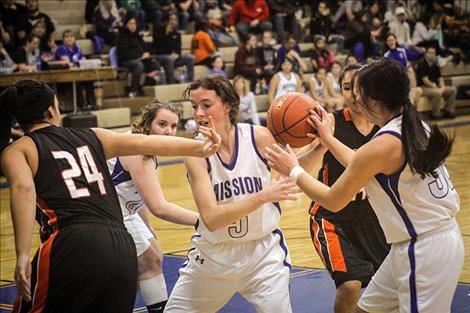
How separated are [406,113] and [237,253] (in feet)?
3.78

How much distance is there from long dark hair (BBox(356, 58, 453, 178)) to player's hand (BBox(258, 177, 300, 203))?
0.54m

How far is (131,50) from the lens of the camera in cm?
1634

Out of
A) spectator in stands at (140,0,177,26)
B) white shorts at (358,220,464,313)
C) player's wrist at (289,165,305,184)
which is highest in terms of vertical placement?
player's wrist at (289,165,305,184)

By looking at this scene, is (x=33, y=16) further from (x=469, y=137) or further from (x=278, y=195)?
(x=278, y=195)

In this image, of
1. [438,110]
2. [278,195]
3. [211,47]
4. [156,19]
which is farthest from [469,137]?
[278,195]

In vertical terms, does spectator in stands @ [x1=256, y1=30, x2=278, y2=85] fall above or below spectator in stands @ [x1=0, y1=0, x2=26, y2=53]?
below

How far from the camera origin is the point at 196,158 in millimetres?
4379

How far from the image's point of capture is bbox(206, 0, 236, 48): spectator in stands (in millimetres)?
18922

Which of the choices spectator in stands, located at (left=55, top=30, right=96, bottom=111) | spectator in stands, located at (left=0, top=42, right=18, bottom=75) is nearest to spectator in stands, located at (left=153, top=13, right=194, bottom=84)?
spectator in stands, located at (left=55, top=30, right=96, bottom=111)

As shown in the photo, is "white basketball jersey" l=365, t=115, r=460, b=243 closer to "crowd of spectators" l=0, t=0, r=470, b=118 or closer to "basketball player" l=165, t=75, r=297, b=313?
"basketball player" l=165, t=75, r=297, b=313

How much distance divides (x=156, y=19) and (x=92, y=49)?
192 cm

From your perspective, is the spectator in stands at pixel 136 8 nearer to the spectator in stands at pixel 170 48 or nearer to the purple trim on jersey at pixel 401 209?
the spectator in stands at pixel 170 48

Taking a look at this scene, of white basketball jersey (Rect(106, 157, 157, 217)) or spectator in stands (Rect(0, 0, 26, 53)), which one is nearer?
white basketball jersey (Rect(106, 157, 157, 217))

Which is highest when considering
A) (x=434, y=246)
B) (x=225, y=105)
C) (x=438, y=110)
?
(x=225, y=105)
